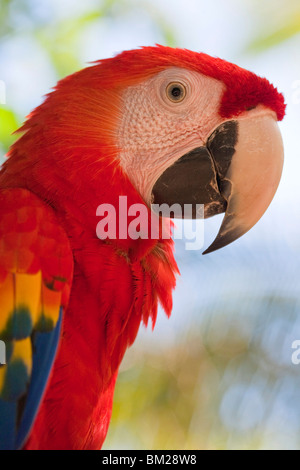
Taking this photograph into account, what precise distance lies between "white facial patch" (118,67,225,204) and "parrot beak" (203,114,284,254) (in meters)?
0.13

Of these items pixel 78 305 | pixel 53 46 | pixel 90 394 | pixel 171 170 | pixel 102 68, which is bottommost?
pixel 90 394

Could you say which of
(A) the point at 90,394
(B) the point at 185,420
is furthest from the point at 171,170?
(B) the point at 185,420

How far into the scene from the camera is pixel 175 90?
6.23 feet

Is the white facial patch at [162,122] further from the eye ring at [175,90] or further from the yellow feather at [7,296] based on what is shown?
the yellow feather at [7,296]

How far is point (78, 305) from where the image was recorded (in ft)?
5.43

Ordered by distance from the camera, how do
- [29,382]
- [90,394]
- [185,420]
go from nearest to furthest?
[29,382] → [90,394] → [185,420]

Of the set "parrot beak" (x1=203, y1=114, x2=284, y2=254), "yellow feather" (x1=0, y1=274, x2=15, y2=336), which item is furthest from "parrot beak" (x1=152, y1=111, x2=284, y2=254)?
"yellow feather" (x1=0, y1=274, x2=15, y2=336)

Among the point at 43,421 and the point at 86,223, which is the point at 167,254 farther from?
the point at 43,421

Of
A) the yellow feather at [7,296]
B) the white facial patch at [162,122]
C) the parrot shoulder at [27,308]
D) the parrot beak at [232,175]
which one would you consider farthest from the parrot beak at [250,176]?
the yellow feather at [7,296]

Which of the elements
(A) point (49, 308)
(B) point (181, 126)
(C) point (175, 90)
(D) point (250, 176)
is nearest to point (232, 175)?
(D) point (250, 176)

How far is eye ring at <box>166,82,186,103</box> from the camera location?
6.22 ft

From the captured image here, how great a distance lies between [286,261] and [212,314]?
57cm

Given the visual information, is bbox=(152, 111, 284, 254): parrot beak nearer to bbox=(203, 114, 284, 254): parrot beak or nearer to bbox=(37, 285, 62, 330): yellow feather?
bbox=(203, 114, 284, 254): parrot beak

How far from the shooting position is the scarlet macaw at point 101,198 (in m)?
1.57
